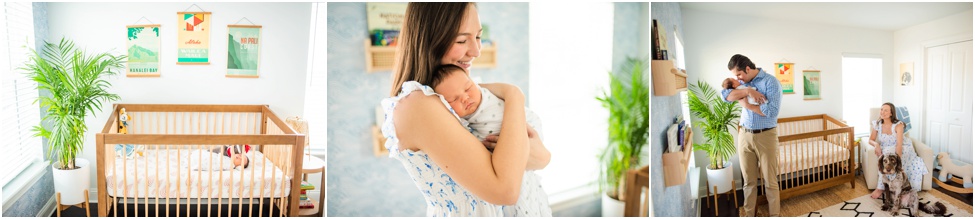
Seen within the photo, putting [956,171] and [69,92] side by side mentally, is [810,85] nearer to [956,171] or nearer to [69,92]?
[956,171]

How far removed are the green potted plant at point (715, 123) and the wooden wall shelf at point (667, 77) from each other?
0.04m

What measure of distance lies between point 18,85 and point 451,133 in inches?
52.3

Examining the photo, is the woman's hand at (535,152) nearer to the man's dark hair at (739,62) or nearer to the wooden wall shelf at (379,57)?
the wooden wall shelf at (379,57)

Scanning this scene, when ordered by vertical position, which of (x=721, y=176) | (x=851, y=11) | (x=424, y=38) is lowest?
(x=721, y=176)

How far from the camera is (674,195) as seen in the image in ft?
6.43

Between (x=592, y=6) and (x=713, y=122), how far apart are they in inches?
21.9

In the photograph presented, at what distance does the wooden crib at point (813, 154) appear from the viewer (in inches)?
76.0

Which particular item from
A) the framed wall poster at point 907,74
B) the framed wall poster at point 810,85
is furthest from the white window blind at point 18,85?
the framed wall poster at point 907,74

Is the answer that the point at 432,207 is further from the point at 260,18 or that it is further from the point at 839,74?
the point at 839,74

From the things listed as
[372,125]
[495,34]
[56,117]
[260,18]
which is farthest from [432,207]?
[56,117]

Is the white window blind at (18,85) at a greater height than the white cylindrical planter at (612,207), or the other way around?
the white window blind at (18,85)

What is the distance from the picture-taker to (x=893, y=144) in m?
2.03

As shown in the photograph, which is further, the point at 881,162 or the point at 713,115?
the point at 881,162

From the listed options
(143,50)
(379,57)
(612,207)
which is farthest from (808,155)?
(143,50)
